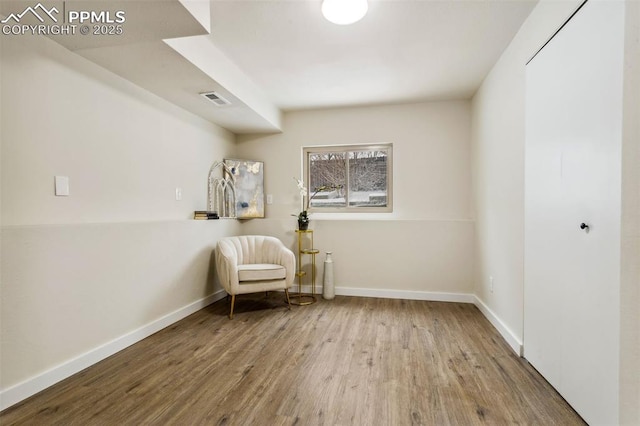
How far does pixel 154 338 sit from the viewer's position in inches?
100

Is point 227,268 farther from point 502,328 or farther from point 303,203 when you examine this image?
point 502,328

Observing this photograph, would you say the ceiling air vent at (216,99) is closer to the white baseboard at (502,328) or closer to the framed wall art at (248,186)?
the framed wall art at (248,186)

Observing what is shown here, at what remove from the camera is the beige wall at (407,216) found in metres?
3.63

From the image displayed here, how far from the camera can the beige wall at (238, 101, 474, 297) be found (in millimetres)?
3631

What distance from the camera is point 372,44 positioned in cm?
241

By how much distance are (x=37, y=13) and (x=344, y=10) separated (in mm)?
1676

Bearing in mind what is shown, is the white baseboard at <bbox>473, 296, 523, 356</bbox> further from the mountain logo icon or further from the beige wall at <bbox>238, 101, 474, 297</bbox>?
the mountain logo icon

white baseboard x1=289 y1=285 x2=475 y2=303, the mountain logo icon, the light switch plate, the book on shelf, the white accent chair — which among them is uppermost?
the mountain logo icon

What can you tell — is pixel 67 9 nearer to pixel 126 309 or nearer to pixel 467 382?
pixel 126 309

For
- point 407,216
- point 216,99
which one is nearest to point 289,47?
point 216,99

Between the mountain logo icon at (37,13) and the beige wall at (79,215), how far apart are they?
4.1 inches

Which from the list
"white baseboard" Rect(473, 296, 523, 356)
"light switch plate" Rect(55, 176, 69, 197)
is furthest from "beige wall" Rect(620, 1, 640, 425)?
A: "light switch plate" Rect(55, 176, 69, 197)

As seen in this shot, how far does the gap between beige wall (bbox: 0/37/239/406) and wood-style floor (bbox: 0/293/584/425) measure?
27cm

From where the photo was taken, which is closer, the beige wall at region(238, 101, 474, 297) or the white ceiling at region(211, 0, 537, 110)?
the white ceiling at region(211, 0, 537, 110)
